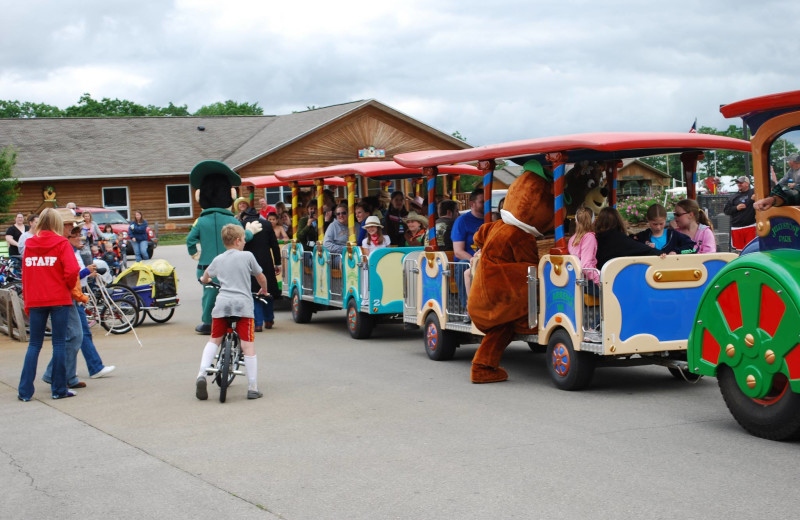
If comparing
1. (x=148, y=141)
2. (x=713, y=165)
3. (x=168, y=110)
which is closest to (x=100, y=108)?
(x=168, y=110)

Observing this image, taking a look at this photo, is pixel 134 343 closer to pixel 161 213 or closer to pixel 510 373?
pixel 510 373

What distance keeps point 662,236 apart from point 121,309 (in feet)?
29.1

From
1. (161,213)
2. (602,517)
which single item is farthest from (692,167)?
(161,213)

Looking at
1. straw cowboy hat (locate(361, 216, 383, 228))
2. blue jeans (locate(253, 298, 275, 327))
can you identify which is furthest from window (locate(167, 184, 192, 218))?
straw cowboy hat (locate(361, 216, 383, 228))

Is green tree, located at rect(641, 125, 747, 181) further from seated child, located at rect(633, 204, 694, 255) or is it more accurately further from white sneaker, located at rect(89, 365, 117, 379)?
white sneaker, located at rect(89, 365, 117, 379)

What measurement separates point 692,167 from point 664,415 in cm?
337

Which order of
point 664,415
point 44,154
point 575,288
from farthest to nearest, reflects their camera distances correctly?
point 44,154
point 575,288
point 664,415

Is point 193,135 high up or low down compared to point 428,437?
up

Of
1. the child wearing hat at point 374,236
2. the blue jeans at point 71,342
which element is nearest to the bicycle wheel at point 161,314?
the child wearing hat at point 374,236

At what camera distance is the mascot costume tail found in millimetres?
13828

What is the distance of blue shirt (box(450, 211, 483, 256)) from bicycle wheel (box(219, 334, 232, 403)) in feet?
11.0

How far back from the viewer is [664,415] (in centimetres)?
806

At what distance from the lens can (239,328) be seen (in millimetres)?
9422

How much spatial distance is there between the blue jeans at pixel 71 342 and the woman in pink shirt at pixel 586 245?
493 centimetres
